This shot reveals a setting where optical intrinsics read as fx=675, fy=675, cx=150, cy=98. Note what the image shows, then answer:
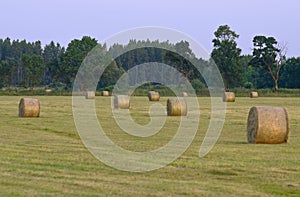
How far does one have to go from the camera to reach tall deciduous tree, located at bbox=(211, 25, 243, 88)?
122 meters

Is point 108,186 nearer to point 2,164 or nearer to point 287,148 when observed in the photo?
point 2,164

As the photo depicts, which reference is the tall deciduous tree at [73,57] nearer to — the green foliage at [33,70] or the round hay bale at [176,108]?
the green foliage at [33,70]

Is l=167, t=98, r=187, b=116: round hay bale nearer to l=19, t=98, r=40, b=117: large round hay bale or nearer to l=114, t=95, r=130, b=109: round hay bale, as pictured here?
l=19, t=98, r=40, b=117: large round hay bale

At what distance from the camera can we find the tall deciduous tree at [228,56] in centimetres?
12200

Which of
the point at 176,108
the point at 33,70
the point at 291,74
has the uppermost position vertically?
the point at 33,70

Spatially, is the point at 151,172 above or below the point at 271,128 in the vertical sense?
below

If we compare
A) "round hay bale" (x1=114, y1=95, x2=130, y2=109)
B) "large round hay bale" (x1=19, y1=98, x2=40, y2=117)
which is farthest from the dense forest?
"large round hay bale" (x1=19, y1=98, x2=40, y2=117)

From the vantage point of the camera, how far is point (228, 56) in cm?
12362

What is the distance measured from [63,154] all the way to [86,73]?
11026 centimetres

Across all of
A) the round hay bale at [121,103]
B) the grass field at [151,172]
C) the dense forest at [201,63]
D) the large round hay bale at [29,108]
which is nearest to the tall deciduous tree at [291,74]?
the dense forest at [201,63]

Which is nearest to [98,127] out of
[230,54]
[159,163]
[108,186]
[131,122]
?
[131,122]

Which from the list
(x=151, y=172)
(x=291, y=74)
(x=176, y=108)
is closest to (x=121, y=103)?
(x=176, y=108)

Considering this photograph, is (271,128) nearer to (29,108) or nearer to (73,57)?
(29,108)

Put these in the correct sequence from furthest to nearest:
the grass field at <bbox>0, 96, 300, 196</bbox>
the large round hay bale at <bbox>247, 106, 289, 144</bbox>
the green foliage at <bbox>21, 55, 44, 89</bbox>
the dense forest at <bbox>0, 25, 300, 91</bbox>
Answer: the green foliage at <bbox>21, 55, 44, 89</bbox> < the dense forest at <bbox>0, 25, 300, 91</bbox> < the large round hay bale at <bbox>247, 106, 289, 144</bbox> < the grass field at <bbox>0, 96, 300, 196</bbox>
